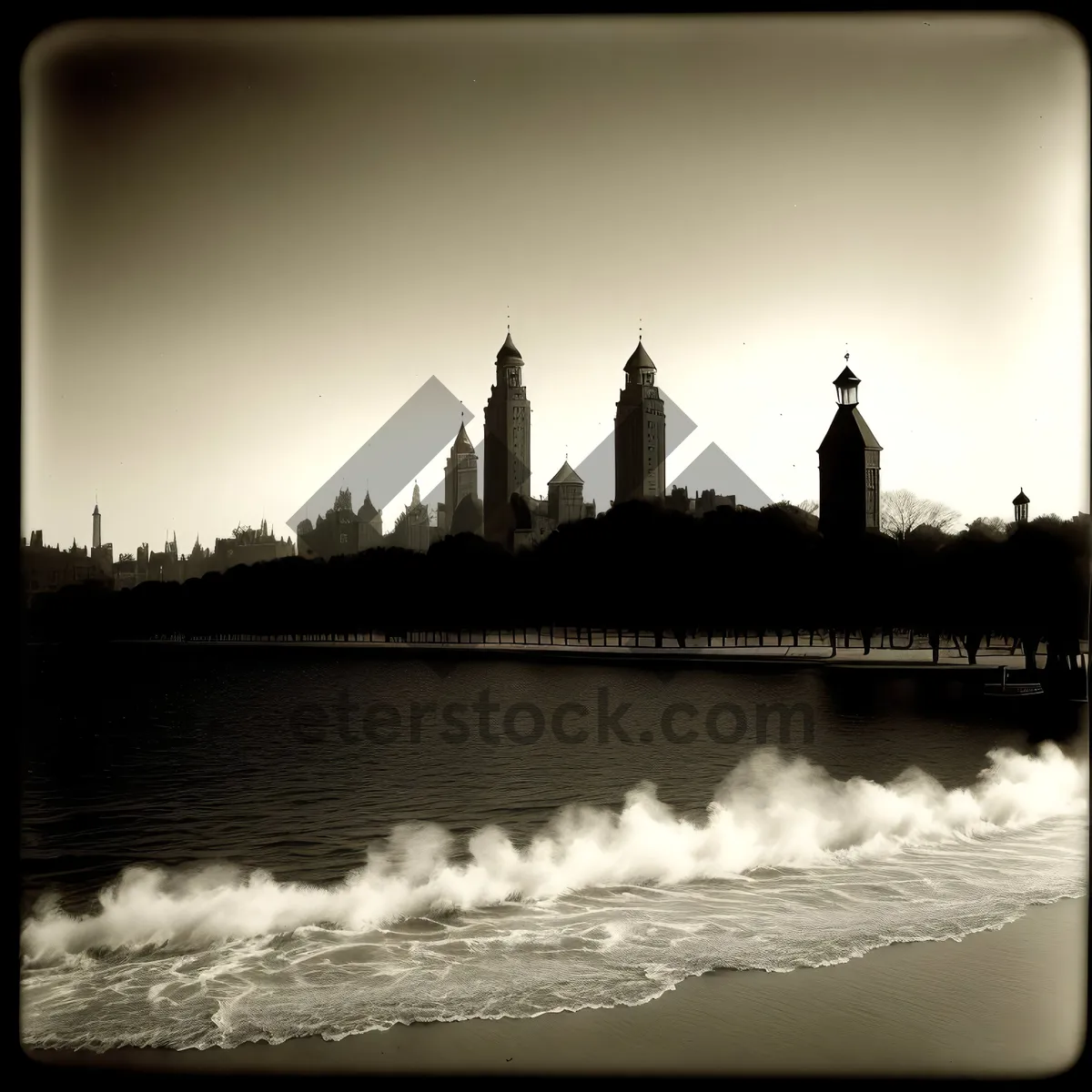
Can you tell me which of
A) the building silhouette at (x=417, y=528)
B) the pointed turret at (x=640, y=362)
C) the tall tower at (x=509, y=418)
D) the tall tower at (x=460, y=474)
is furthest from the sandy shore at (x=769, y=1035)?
the building silhouette at (x=417, y=528)

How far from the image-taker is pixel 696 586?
77.6 ft

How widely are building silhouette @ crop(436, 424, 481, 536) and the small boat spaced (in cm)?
1295

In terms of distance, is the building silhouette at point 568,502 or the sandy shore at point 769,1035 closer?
the sandy shore at point 769,1035

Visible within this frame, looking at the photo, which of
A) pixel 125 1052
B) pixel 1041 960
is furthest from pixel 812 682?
pixel 125 1052

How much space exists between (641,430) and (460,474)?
4.03 metres

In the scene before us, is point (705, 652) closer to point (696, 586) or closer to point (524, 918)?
point (696, 586)

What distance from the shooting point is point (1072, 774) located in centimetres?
1297

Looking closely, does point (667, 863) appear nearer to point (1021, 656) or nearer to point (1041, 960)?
point (1041, 960)

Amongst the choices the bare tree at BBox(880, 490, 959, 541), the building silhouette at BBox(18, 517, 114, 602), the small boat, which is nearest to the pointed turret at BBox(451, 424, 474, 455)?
the building silhouette at BBox(18, 517, 114, 602)

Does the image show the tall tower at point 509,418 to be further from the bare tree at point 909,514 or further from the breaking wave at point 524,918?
the bare tree at point 909,514

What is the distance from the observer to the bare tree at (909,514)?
14148mm

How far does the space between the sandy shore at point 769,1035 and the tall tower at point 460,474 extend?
798 centimetres

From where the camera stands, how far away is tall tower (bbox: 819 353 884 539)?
10008 millimetres

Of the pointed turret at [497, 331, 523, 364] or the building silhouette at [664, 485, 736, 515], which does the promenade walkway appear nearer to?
the building silhouette at [664, 485, 736, 515]
